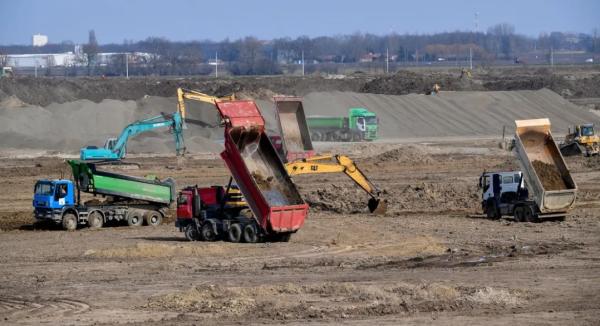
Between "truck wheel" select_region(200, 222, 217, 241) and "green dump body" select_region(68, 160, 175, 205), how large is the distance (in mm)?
5077

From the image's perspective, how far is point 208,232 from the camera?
26734 mm

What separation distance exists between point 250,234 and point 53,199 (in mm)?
7286

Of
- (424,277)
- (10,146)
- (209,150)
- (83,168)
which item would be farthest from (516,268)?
(10,146)

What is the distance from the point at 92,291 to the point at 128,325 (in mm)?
3251

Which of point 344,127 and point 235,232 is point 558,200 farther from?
point 344,127

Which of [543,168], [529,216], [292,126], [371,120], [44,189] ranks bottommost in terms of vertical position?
[529,216]

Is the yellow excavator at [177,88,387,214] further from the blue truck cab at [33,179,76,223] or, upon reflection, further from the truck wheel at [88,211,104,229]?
the blue truck cab at [33,179,76,223]

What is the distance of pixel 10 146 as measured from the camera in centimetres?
6103

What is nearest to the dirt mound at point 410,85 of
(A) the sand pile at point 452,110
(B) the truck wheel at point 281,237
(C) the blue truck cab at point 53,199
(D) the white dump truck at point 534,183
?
(A) the sand pile at point 452,110

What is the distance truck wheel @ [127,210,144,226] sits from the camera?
31.3 meters

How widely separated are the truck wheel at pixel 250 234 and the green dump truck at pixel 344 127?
40.5 meters

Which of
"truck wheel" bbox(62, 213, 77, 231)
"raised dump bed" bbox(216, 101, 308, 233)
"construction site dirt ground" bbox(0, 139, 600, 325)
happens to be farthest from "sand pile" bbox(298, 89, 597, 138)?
"raised dump bed" bbox(216, 101, 308, 233)

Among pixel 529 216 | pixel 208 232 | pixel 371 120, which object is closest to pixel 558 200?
pixel 529 216

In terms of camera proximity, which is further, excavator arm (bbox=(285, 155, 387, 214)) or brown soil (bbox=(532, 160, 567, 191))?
excavator arm (bbox=(285, 155, 387, 214))
